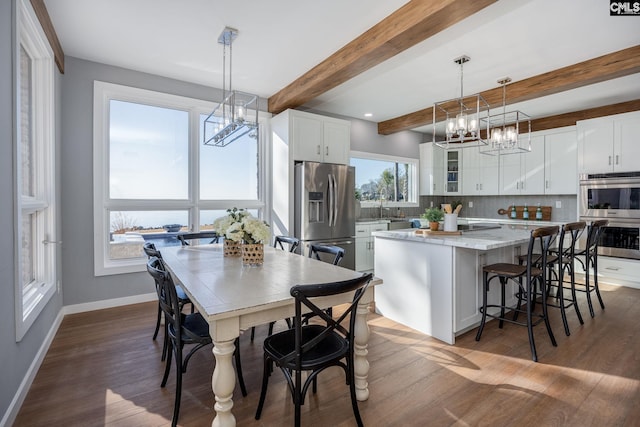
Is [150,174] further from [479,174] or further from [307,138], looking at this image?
[479,174]

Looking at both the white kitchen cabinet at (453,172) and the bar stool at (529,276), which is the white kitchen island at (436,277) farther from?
the white kitchen cabinet at (453,172)

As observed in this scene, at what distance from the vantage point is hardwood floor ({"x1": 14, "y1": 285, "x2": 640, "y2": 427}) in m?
1.79

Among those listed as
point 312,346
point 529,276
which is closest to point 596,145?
point 529,276

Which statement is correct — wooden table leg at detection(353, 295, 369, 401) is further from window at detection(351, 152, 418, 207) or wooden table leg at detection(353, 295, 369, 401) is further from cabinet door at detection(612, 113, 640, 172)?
cabinet door at detection(612, 113, 640, 172)

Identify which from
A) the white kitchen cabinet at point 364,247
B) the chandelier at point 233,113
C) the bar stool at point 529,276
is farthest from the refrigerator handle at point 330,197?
the bar stool at point 529,276

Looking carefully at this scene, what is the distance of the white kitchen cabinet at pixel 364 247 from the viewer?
201 inches

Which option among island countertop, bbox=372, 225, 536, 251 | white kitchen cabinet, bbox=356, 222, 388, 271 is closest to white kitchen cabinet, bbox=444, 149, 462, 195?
white kitchen cabinet, bbox=356, 222, 388, 271

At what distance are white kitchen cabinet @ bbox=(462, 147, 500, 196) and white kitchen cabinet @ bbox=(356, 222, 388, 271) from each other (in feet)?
8.30

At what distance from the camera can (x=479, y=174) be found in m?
6.41

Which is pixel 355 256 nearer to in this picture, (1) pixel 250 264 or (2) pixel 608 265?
(1) pixel 250 264

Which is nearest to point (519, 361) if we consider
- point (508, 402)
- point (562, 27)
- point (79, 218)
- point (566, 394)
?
point (566, 394)

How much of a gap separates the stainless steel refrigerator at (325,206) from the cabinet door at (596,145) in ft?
11.5

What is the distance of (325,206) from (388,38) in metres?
2.38

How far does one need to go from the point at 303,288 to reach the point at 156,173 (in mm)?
3286
